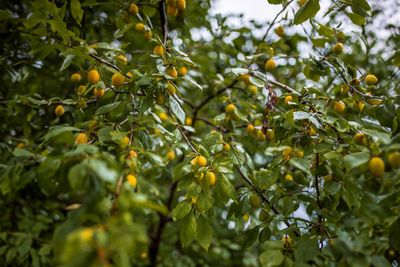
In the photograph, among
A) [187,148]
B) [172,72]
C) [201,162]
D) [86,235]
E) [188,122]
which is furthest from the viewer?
[188,122]

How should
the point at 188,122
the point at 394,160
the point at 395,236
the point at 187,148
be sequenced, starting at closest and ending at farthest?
the point at 394,160, the point at 395,236, the point at 187,148, the point at 188,122

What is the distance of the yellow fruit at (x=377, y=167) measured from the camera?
936 millimetres

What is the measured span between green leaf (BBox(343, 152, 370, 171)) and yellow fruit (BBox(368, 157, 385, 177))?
0.7 inches

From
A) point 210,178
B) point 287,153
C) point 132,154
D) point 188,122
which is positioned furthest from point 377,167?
point 188,122

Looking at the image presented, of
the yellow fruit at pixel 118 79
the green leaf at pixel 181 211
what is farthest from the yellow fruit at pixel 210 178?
the yellow fruit at pixel 118 79

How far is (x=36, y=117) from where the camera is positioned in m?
2.30

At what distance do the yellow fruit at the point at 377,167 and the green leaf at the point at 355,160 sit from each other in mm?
18

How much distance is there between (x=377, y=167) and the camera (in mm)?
937

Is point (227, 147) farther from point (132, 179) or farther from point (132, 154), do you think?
point (132, 179)

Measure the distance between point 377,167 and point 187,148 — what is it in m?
0.98

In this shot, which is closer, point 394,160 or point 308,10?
point 394,160

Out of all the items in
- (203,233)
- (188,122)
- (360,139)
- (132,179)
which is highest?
(132,179)

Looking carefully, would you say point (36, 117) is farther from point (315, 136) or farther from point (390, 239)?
point (390, 239)

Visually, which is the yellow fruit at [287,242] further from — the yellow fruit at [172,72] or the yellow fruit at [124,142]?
the yellow fruit at [172,72]
